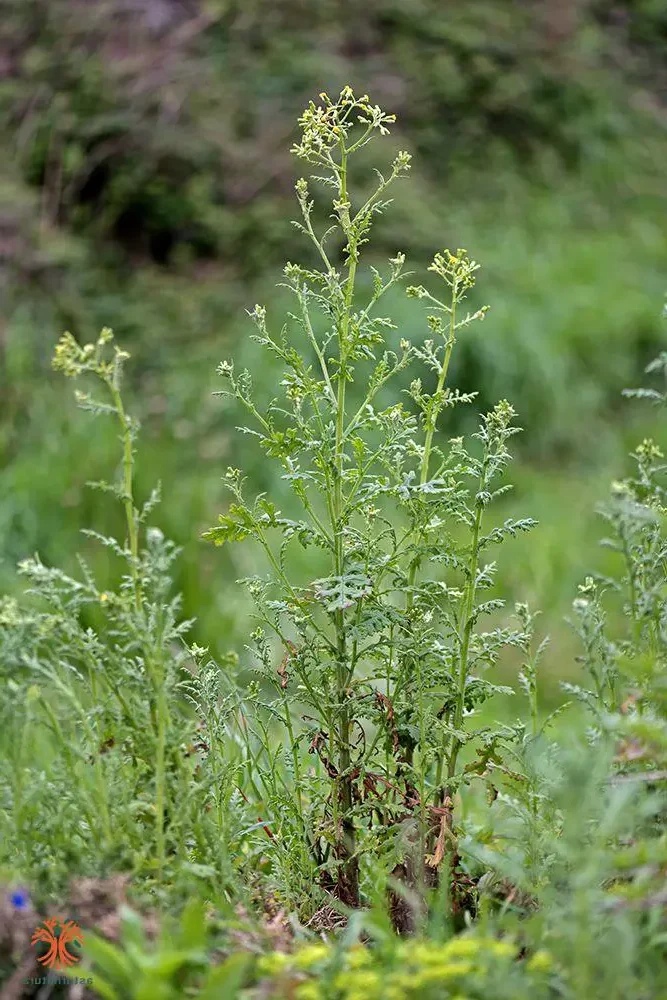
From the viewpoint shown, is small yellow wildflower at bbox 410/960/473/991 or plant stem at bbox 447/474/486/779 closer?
small yellow wildflower at bbox 410/960/473/991

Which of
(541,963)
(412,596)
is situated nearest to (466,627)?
Result: (412,596)

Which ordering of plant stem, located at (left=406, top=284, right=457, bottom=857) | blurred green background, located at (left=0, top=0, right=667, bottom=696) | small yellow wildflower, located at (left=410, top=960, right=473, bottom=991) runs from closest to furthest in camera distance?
1. small yellow wildflower, located at (left=410, top=960, right=473, bottom=991)
2. plant stem, located at (left=406, top=284, right=457, bottom=857)
3. blurred green background, located at (left=0, top=0, right=667, bottom=696)

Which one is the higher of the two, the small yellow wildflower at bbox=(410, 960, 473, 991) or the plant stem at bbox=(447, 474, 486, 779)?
the plant stem at bbox=(447, 474, 486, 779)

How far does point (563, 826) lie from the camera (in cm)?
149

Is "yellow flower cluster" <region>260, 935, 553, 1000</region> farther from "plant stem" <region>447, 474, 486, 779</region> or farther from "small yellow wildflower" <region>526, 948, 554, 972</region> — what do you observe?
"plant stem" <region>447, 474, 486, 779</region>

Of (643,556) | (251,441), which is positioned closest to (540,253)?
(251,441)

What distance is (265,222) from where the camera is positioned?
5.43 metres

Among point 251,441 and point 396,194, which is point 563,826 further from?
point 396,194

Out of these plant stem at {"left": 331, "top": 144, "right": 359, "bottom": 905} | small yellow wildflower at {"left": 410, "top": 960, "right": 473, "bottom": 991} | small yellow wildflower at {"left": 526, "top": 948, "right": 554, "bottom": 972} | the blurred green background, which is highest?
the blurred green background

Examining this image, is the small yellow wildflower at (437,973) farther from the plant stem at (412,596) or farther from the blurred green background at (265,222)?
the blurred green background at (265,222)

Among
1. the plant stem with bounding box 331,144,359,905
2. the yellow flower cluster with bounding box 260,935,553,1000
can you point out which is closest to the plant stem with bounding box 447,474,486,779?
the plant stem with bounding box 331,144,359,905

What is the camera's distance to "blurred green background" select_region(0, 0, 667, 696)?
4.39 meters

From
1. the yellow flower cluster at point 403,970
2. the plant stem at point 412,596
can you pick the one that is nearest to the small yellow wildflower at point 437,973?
the yellow flower cluster at point 403,970

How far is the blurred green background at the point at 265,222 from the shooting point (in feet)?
14.4
